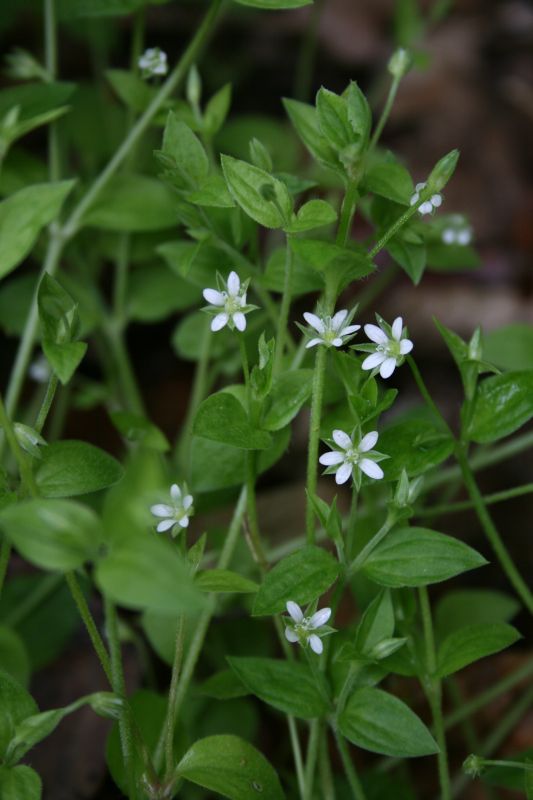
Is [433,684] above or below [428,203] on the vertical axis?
below

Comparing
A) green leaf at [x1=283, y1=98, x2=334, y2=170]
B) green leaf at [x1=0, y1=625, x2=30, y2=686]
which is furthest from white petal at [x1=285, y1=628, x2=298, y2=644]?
green leaf at [x1=283, y1=98, x2=334, y2=170]

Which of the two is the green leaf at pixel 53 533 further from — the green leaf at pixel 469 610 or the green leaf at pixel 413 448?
the green leaf at pixel 469 610

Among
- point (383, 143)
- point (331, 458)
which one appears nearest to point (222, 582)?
point (331, 458)

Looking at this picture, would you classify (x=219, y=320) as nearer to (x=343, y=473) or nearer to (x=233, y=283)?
(x=233, y=283)

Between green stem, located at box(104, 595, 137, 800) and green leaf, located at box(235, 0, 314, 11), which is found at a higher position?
green leaf, located at box(235, 0, 314, 11)

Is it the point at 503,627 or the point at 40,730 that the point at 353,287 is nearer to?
the point at 503,627

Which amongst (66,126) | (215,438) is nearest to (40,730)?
(215,438)

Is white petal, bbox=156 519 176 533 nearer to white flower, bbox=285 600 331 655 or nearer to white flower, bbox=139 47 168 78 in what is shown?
white flower, bbox=285 600 331 655

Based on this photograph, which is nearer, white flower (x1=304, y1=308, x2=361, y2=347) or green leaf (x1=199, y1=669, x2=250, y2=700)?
white flower (x1=304, y1=308, x2=361, y2=347)
